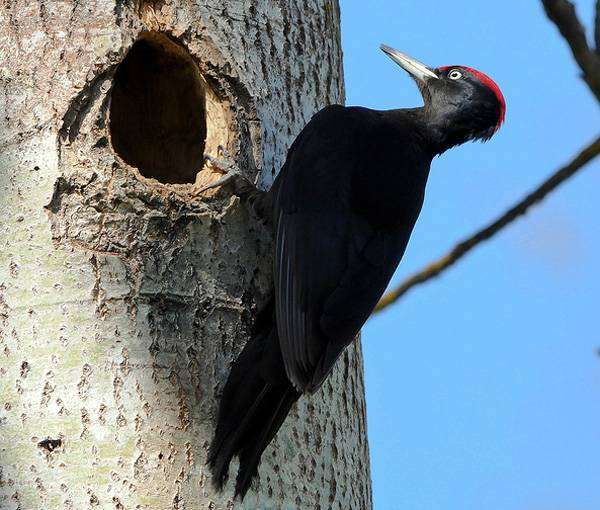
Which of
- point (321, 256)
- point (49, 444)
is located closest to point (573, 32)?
point (49, 444)

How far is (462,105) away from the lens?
15.0ft

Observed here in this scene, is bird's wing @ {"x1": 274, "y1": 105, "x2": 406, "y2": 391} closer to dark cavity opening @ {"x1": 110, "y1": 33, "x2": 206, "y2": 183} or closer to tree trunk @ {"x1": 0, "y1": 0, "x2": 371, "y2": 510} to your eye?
tree trunk @ {"x1": 0, "y1": 0, "x2": 371, "y2": 510}

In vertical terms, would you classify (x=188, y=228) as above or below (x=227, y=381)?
above

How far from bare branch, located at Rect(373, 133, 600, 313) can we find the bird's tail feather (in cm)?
44

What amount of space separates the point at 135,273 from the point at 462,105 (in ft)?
6.90

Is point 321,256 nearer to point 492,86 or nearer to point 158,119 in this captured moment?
point 158,119

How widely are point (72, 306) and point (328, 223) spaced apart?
1.10 metres

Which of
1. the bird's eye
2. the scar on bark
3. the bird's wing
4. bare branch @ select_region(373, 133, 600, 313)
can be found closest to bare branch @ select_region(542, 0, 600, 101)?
bare branch @ select_region(373, 133, 600, 313)

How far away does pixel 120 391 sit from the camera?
2840 millimetres

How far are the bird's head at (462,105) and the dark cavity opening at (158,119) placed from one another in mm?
1161

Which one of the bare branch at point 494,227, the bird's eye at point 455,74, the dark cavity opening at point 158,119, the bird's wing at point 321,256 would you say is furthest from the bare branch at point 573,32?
the bird's eye at point 455,74

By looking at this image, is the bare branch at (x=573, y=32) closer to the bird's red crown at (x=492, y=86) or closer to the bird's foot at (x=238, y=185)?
the bird's foot at (x=238, y=185)

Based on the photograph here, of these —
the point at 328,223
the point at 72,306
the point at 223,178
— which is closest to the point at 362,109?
the point at 328,223

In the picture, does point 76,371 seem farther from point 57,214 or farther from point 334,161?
point 334,161
